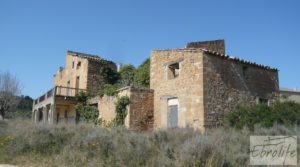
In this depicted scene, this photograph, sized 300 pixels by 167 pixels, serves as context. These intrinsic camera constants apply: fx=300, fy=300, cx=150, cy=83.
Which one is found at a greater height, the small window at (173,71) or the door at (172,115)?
the small window at (173,71)

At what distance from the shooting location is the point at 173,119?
16719 mm

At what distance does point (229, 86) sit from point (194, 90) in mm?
2242

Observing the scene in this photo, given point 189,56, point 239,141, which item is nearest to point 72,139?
point 239,141

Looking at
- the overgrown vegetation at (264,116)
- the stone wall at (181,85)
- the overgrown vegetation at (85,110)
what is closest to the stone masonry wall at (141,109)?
the stone wall at (181,85)

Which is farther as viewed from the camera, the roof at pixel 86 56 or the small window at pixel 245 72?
the roof at pixel 86 56

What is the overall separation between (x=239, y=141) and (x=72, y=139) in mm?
5608

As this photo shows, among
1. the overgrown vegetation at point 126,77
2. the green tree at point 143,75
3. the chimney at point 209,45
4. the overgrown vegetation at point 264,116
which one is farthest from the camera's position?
the overgrown vegetation at point 126,77

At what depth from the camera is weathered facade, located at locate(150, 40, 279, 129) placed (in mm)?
15516

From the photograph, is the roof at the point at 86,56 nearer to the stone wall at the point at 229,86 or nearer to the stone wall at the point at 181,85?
the stone wall at the point at 181,85

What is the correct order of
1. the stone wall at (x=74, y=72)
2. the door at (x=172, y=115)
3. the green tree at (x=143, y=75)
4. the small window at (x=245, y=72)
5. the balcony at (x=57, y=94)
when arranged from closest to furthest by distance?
the door at (x=172, y=115)
the small window at (x=245, y=72)
the green tree at (x=143, y=75)
the balcony at (x=57, y=94)
the stone wall at (x=74, y=72)

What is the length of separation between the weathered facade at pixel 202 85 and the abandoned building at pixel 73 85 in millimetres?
8030

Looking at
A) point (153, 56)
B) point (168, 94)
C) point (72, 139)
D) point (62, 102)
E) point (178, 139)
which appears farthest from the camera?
point (62, 102)

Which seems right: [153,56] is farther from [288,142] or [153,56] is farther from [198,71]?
[288,142]

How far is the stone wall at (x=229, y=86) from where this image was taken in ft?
51.1
